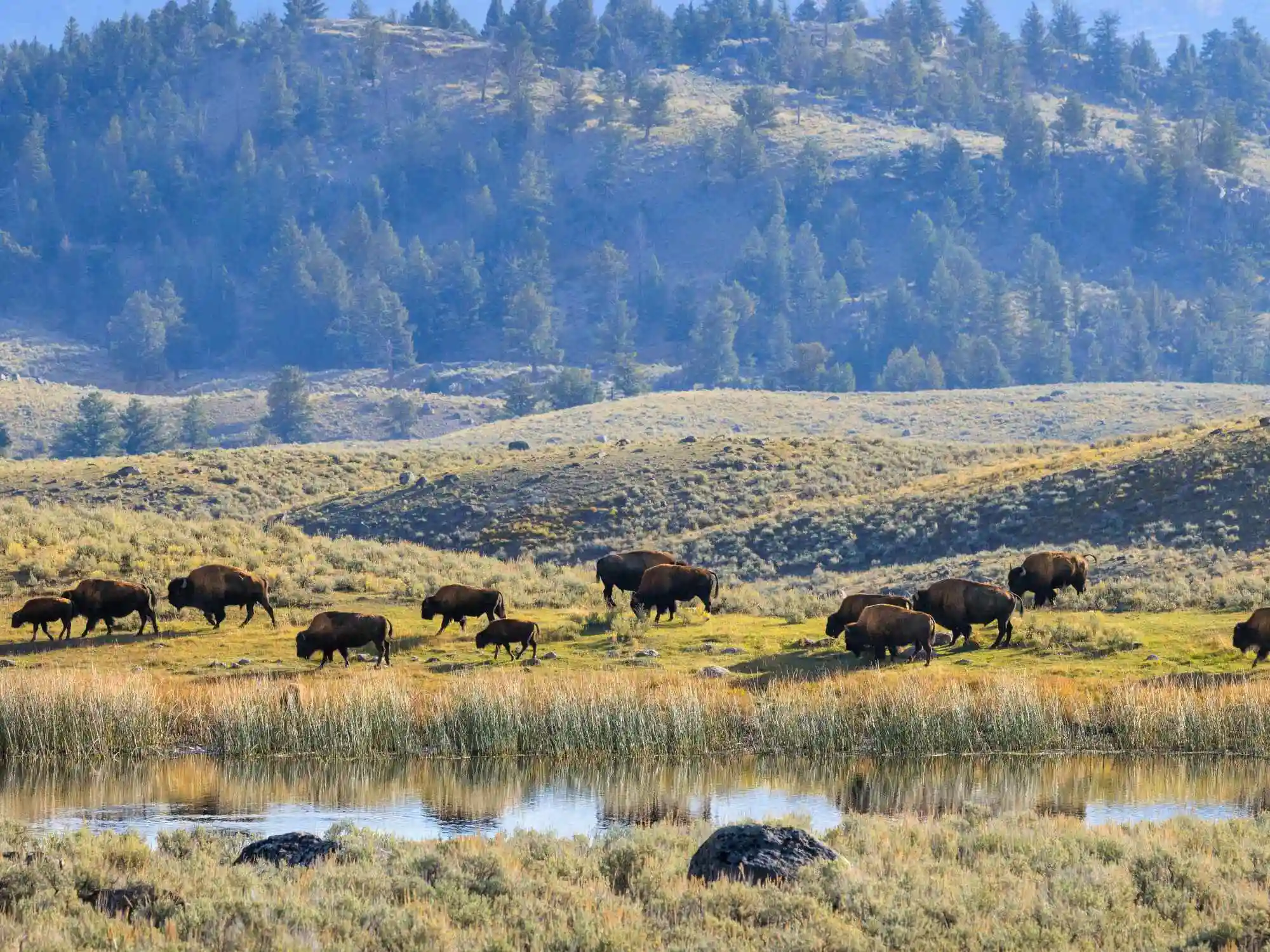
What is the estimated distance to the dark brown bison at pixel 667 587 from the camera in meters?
38.2

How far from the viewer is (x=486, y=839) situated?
753 inches

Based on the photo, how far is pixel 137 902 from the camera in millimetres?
15133

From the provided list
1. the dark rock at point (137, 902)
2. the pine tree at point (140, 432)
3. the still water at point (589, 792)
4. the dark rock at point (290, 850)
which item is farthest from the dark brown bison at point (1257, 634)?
the pine tree at point (140, 432)

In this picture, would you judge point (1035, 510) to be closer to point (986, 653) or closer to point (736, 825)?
point (986, 653)

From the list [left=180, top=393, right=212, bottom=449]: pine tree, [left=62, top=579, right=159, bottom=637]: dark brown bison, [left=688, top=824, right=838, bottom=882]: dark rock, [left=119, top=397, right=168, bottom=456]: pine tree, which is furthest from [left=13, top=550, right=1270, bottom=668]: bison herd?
[left=180, top=393, right=212, bottom=449]: pine tree

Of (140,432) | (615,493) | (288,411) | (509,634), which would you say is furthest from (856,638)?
(288,411)

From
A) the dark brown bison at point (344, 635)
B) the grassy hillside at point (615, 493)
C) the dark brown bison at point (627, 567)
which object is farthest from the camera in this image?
the grassy hillside at point (615, 493)

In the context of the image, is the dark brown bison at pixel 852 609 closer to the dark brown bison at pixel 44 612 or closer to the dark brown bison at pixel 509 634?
the dark brown bison at pixel 509 634

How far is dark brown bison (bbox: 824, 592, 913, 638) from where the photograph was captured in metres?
34.5

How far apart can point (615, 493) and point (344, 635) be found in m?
47.0

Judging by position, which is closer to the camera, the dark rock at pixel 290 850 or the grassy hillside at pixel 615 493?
the dark rock at pixel 290 850

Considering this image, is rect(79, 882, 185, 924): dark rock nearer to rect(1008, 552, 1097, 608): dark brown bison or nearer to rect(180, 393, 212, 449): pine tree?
rect(1008, 552, 1097, 608): dark brown bison

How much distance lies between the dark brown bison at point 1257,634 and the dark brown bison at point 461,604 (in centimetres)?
1445

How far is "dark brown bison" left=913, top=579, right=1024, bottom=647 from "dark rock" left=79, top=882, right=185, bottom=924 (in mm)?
20709
